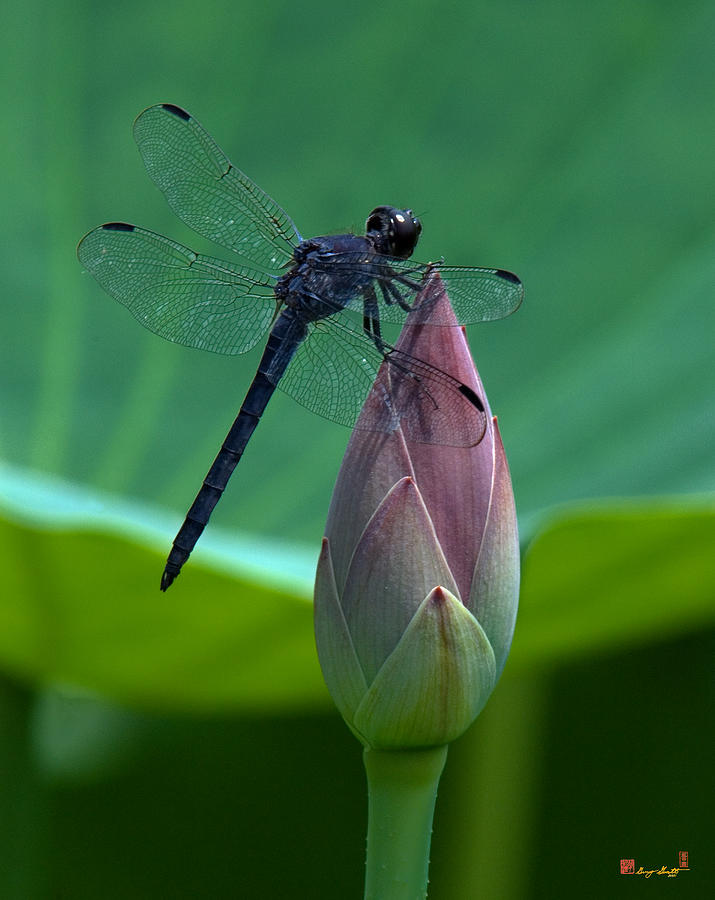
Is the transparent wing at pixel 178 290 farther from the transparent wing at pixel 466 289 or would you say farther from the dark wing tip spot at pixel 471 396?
the dark wing tip spot at pixel 471 396

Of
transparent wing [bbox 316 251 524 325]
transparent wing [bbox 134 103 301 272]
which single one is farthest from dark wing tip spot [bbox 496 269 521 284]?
transparent wing [bbox 134 103 301 272]

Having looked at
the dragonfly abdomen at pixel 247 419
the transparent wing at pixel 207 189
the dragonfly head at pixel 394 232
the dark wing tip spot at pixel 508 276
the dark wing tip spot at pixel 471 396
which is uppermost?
the transparent wing at pixel 207 189

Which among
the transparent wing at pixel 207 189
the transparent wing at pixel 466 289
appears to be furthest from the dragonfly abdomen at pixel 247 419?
the transparent wing at pixel 207 189

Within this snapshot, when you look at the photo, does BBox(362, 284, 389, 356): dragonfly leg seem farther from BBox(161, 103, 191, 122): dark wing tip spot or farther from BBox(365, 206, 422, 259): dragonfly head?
BBox(161, 103, 191, 122): dark wing tip spot

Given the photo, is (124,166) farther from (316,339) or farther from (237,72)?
(316,339)

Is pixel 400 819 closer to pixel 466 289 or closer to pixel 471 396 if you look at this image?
pixel 471 396

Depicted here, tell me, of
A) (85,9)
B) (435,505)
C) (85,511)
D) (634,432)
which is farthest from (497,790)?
(85,9)

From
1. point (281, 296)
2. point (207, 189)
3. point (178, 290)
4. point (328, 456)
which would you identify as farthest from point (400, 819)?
point (328, 456)
